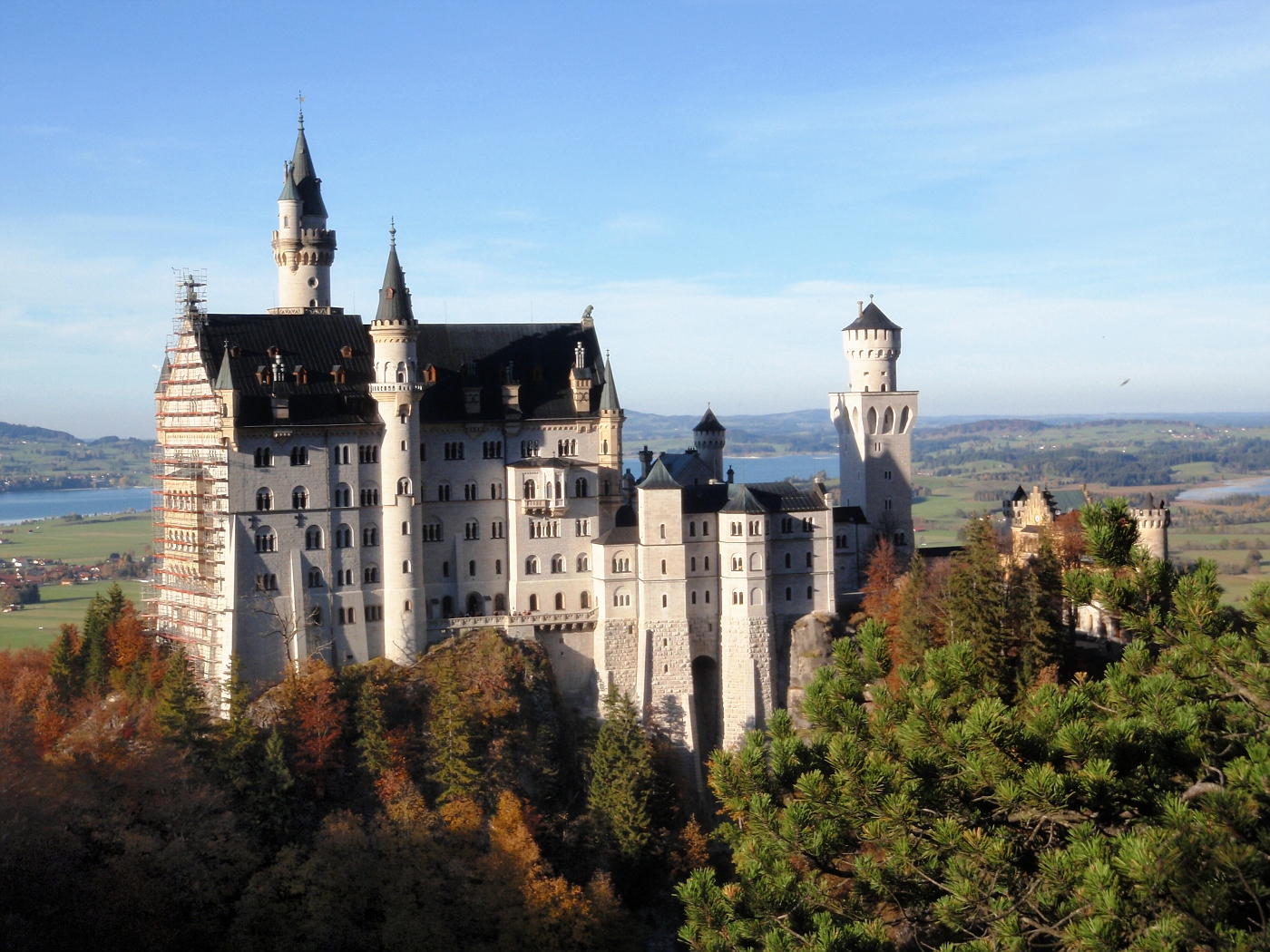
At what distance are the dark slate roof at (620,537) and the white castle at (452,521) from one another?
0.34 ft

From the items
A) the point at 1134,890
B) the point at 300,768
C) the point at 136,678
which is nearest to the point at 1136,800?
the point at 1134,890

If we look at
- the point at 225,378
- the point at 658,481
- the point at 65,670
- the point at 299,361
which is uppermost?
the point at 299,361

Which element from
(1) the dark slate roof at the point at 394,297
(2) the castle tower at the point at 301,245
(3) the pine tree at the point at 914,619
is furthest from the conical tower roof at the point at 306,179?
(3) the pine tree at the point at 914,619

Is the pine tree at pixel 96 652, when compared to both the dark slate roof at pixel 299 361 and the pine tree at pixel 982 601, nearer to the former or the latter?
the dark slate roof at pixel 299 361

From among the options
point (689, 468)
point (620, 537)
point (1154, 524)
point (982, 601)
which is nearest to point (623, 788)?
point (620, 537)

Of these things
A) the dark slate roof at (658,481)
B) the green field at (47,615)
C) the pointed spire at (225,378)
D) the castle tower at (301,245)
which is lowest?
the green field at (47,615)

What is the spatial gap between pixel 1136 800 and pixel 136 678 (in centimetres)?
5887

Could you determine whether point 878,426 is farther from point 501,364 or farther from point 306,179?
point 306,179

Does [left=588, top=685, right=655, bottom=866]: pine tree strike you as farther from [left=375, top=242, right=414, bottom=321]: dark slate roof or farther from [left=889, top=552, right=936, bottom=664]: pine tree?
[left=375, top=242, right=414, bottom=321]: dark slate roof

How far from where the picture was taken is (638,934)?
65938 mm

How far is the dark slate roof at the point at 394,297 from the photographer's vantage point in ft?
240

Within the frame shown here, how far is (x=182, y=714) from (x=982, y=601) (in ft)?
118

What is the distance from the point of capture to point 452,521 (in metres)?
76.8

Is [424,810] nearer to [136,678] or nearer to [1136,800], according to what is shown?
[136,678]
